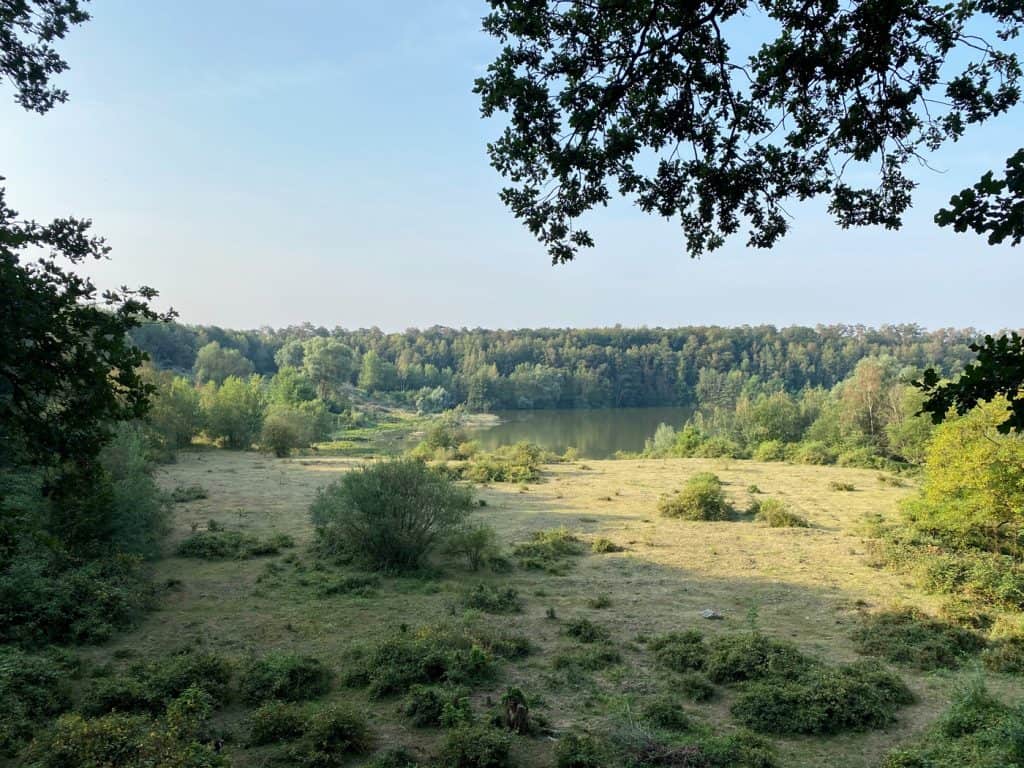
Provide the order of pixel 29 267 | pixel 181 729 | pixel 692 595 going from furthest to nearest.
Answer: pixel 692 595 < pixel 181 729 < pixel 29 267

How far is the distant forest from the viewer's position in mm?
106375

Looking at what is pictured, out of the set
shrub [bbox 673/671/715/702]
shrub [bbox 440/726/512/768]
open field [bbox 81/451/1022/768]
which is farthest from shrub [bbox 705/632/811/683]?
shrub [bbox 440/726/512/768]

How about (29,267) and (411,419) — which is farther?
(411,419)

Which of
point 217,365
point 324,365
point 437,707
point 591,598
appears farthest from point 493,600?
point 217,365

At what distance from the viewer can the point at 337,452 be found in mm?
54188

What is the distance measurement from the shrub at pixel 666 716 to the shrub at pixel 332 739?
400 centimetres

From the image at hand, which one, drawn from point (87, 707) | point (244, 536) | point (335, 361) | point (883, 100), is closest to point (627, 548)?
point (244, 536)

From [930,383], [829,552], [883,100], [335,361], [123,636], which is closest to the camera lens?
[930,383]

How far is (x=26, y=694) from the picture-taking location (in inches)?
352

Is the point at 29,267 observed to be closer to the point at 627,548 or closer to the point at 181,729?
the point at 181,729

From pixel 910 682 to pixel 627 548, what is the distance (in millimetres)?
11052

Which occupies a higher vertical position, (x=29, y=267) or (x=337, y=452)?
(x=29, y=267)

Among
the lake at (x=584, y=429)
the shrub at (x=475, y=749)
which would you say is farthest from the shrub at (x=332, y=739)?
the lake at (x=584, y=429)

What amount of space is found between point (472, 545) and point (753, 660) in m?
9.44
